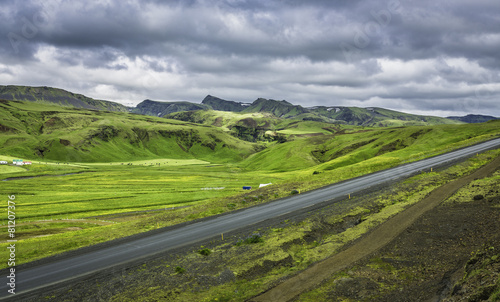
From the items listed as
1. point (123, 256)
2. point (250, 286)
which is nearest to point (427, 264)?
point (250, 286)

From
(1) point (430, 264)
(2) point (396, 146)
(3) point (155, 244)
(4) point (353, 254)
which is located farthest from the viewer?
(2) point (396, 146)

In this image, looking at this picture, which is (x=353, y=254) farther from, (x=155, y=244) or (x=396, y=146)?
(x=396, y=146)

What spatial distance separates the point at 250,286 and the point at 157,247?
1492cm

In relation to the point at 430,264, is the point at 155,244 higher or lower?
lower

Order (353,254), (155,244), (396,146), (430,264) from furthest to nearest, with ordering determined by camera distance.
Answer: (396,146) → (155,244) → (353,254) → (430,264)

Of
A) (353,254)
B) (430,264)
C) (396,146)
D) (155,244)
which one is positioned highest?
(396,146)

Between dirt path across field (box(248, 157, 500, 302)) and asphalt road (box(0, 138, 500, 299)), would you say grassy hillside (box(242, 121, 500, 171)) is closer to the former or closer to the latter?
asphalt road (box(0, 138, 500, 299))

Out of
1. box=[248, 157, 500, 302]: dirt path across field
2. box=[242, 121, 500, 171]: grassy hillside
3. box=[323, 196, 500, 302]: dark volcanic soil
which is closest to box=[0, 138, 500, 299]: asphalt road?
box=[248, 157, 500, 302]: dirt path across field

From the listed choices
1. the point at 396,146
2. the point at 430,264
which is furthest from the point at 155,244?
the point at 396,146

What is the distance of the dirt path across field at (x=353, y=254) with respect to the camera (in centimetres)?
2097

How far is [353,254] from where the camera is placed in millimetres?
25641

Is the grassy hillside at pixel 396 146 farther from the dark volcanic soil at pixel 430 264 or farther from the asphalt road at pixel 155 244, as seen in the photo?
the dark volcanic soil at pixel 430 264

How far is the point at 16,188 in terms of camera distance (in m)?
112

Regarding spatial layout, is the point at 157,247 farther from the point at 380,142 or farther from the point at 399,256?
the point at 380,142
